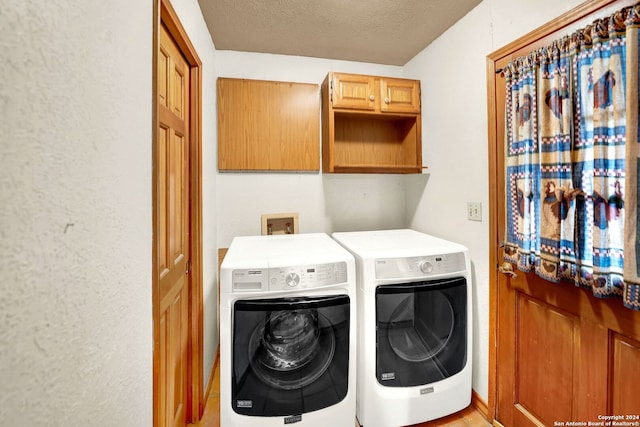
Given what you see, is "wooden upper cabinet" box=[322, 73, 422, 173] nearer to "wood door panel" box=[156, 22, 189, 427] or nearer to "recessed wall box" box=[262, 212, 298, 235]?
"recessed wall box" box=[262, 212, 298, 235]

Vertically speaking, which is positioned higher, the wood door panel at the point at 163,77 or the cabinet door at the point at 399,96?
the cabinet door at the point at 399,96

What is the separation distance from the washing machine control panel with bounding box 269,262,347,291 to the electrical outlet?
0.95 m

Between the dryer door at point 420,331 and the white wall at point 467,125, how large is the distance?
0.77ft

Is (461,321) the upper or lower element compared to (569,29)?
lower

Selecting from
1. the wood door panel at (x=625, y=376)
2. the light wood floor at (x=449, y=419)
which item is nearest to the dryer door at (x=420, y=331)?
the light wood floor at (x=449, y=419)

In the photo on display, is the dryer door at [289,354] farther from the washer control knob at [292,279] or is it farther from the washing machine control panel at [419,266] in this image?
the washing machine control panel at [419,266]

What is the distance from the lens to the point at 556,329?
129 cm

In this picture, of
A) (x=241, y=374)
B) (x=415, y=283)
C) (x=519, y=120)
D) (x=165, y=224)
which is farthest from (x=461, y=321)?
(x=165, y=224)

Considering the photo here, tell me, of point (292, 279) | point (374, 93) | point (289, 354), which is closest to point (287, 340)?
point (289, 354)

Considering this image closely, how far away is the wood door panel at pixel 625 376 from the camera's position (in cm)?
101

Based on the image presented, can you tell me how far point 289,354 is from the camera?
1430mm

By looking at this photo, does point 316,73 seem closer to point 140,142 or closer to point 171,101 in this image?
point 171,101

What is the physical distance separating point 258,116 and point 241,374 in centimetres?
183

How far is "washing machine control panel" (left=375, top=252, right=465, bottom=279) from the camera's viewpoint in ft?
4.89
